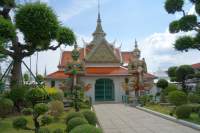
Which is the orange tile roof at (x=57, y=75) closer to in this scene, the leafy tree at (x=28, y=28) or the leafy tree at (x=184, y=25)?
the leafy tree at (x=28, y=28)

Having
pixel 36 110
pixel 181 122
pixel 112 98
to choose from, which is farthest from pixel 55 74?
pixel 36 110

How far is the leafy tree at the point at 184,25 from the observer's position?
55.0 feet

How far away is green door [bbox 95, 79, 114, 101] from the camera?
32.8 metres

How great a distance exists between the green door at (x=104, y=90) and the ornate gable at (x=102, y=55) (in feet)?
8.15

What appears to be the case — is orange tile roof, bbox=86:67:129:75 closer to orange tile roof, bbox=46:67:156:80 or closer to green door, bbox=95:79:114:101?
orange tile roof, bbox=46:67:156:80

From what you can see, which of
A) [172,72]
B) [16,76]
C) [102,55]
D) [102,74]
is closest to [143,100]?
[172,72]

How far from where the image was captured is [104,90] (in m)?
32.8

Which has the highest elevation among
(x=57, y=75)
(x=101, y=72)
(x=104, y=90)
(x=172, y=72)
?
(x=101, y=72)

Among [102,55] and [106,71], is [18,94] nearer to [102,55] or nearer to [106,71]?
[106,71]

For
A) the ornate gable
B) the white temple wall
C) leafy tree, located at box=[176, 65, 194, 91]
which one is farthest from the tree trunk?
the ornate gable

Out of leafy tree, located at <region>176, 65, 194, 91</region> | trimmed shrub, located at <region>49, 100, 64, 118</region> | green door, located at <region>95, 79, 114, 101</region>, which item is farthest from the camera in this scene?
green door, located at <region>95, 79, 114, 101</region>

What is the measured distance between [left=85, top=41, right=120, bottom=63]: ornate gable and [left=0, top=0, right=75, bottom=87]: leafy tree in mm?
15777

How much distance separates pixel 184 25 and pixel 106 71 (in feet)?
53.9

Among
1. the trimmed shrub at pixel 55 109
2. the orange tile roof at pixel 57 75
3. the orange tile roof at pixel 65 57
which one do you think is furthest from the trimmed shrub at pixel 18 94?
the orange tile roof at pixel 65 57
